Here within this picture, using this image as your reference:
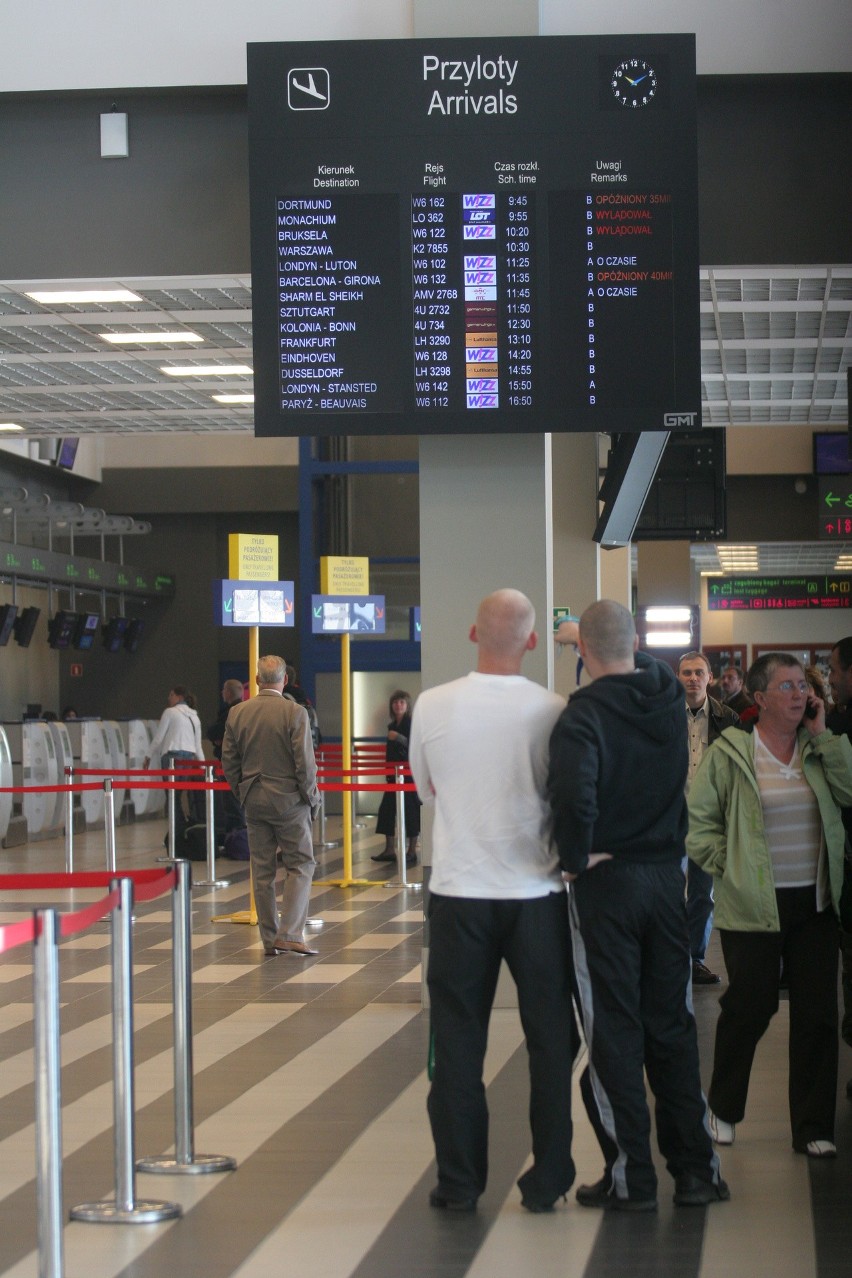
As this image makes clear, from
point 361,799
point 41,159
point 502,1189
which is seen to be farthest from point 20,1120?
point 361,799

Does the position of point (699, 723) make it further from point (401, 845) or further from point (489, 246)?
point (401, 845)

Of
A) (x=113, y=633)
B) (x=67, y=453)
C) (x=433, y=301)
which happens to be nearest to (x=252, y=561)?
(x=433, y=301)

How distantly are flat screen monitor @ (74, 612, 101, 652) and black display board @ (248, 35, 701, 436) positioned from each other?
19017mm

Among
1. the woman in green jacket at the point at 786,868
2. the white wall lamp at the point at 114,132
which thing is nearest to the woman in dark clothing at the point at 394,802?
the white wall lamp at the point at 114,132

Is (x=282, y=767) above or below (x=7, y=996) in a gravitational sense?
above

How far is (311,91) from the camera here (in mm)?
6660

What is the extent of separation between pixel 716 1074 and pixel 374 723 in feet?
53.6

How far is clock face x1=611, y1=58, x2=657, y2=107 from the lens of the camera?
6562 millimetres

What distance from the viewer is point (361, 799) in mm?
20875


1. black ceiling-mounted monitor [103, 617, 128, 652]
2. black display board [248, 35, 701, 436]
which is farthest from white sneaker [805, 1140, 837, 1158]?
black ceiling-mounted monitor [103, 617, 128, 652]

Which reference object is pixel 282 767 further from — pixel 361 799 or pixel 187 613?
pixel 187 613

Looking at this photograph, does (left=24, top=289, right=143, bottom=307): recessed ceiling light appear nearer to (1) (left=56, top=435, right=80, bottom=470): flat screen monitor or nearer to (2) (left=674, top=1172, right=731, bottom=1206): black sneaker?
(2) (left=674, top=1172, right=731, bottom=1206): black sneaker

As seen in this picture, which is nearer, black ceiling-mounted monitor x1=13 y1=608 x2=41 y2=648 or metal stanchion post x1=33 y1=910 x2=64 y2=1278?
metal stanchion post x1=33 y1=910 x2=64 y2=1278

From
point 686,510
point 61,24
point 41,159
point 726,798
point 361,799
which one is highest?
point 61,24
